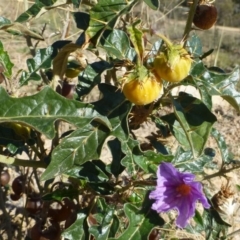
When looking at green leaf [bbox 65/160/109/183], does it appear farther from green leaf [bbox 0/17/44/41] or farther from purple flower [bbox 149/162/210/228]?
green leaf [bbox 0/17/44/41]

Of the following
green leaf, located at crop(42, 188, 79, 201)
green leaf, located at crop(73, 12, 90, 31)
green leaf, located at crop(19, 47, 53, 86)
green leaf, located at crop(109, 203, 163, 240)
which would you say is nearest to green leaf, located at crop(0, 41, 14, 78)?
green leaf, located at crop(19, 47, 53, 86)

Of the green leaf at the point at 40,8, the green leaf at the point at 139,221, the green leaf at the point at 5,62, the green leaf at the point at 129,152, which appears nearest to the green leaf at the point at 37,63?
the green leaf at the point at 5,62

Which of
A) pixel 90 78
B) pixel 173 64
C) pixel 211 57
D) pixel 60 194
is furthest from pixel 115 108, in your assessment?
pixel 211 57

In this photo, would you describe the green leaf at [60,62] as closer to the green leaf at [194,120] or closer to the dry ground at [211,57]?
the green leaf at [194,120]

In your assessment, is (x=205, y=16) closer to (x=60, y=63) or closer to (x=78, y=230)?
(x=60, y=63)

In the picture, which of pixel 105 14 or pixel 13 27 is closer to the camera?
pixel 105 14

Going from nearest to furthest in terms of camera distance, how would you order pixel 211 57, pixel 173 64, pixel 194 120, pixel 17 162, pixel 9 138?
pixel 173 64, pixel 194 120, pixel 17 162, pixel 9 138, pixel 211 57
